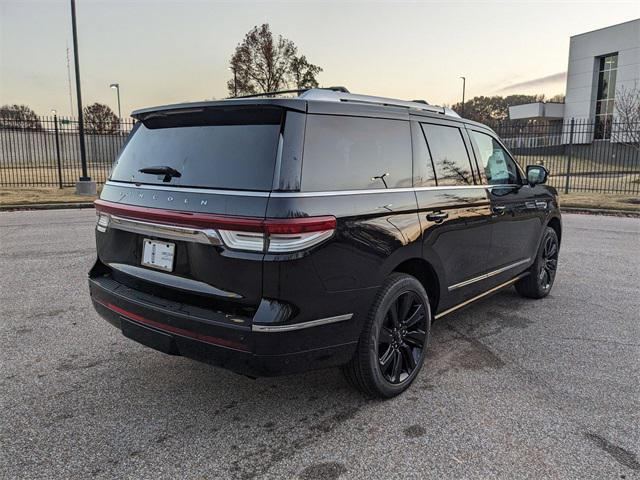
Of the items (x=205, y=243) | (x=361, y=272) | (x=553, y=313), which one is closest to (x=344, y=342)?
(x=361, y=272)

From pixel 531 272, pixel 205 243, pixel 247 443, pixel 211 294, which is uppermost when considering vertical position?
pixel 205 243

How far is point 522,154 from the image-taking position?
38.5m

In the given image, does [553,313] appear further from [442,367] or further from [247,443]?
[247,443]

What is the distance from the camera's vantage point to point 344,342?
109 inches

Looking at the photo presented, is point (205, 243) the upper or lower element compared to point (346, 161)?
lower

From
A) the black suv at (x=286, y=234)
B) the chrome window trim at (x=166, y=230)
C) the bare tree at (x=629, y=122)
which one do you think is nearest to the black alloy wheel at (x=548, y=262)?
the black suv at (x=286, y=234)

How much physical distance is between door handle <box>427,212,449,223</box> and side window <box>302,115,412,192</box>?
0.28 meters

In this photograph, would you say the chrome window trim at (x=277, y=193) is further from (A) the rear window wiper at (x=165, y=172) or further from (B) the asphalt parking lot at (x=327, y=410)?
(B) the asphalt parking lot at (x=327, y=410)

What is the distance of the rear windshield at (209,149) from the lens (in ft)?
8.55

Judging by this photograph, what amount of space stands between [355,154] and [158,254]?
1.28 metres

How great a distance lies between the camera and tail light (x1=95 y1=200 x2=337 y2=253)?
2.42 meters

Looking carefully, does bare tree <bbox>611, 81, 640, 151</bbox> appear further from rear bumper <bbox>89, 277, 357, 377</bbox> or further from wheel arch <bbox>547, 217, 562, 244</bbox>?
rear bumper <bbox>89, 277, 357, 377</bbox>

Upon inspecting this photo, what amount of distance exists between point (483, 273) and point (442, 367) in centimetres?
95

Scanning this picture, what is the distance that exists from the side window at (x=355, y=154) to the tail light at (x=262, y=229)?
21cm
